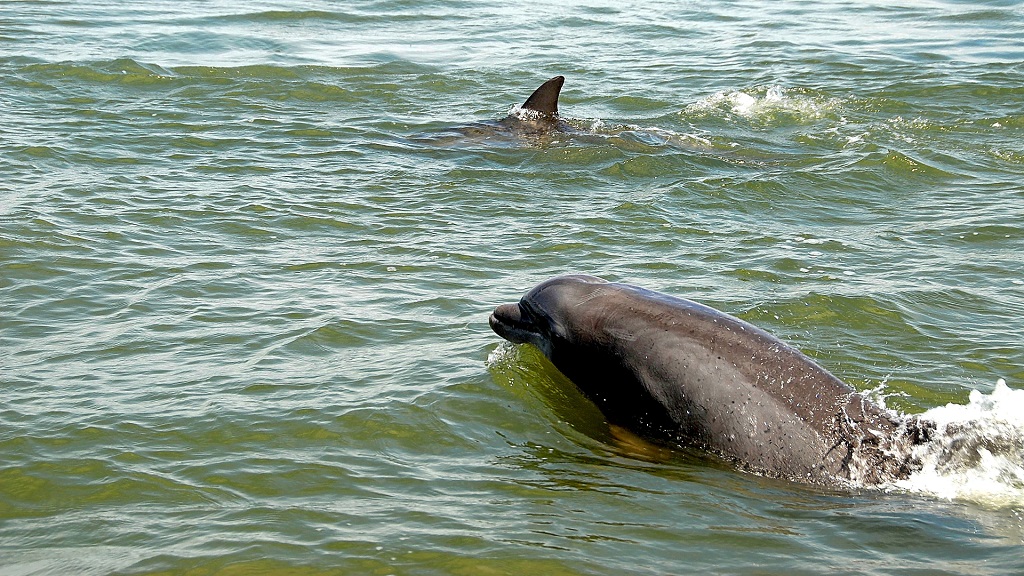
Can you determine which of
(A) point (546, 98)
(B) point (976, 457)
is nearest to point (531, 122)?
(A) point (546, 98)

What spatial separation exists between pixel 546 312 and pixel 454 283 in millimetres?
2734

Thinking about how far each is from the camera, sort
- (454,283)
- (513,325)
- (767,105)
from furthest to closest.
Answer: (767,105) → (454,283) → (513,325)

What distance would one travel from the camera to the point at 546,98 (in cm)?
1688

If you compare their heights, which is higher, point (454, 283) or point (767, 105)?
point (767, 105)

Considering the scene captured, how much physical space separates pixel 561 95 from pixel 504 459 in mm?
13085

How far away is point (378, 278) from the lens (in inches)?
427

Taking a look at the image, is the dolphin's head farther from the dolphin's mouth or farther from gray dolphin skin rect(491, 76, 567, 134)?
gray dolphin skin rect(491, 76, 567, 134)

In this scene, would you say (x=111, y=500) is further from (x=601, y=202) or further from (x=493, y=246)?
(x=601, y=202)

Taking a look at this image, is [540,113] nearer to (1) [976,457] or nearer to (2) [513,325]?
(2) [513,325]

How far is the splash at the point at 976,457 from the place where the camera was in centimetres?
667

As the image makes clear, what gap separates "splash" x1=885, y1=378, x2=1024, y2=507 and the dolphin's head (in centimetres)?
232

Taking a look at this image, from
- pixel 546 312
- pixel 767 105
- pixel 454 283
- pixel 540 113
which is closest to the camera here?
pixel 546 312

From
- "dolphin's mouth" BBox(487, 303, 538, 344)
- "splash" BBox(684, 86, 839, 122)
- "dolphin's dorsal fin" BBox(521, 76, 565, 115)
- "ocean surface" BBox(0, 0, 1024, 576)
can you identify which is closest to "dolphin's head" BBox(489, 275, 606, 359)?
"dolphin's mouth" BBox(487, 303, 538, 344)

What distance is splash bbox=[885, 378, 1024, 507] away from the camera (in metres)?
6.67
